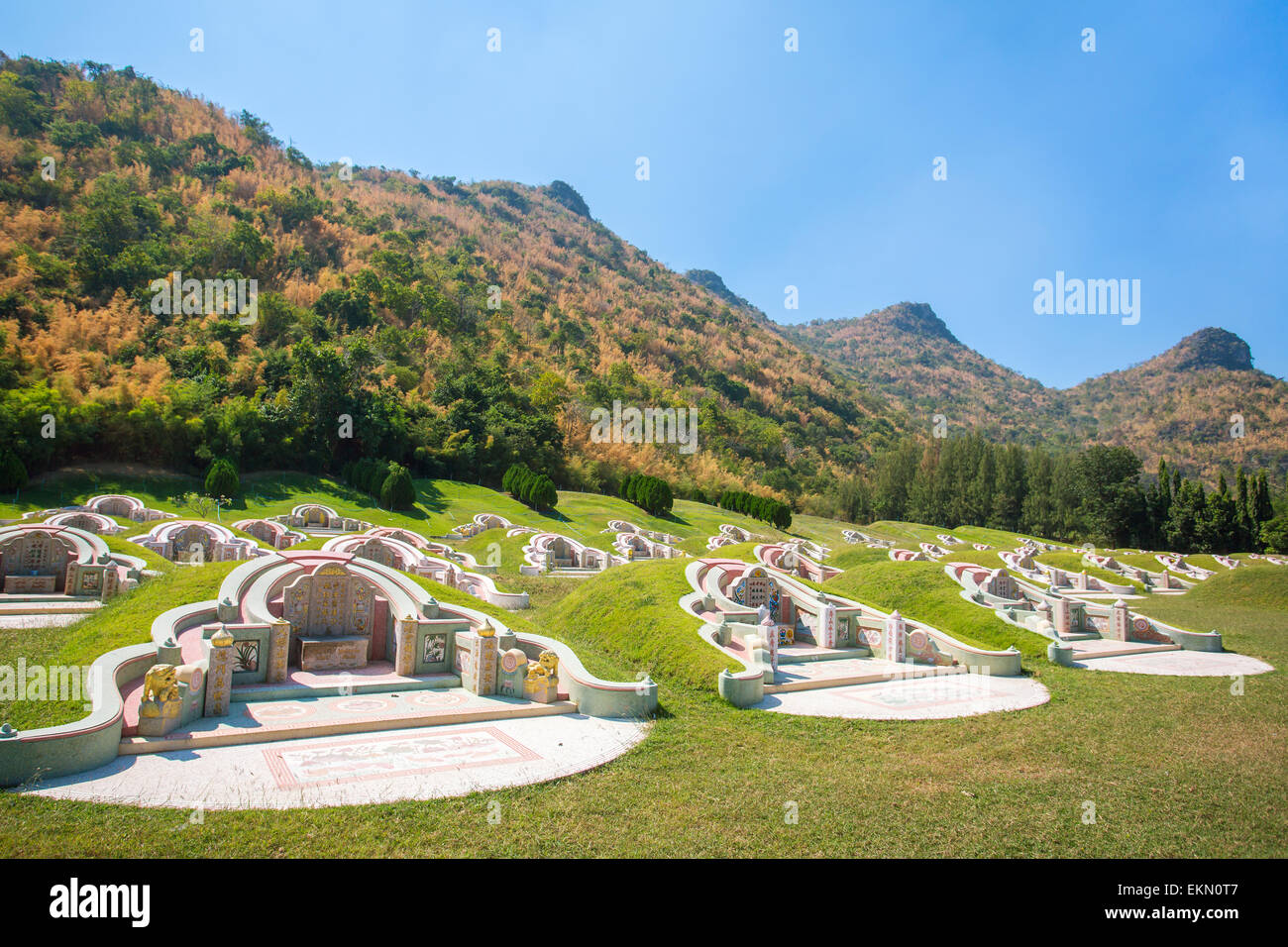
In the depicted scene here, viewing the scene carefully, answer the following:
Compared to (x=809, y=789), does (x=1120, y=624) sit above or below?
below

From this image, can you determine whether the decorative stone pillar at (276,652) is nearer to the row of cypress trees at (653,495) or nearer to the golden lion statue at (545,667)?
the golden lion statue at (545,667)

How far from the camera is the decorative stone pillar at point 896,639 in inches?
560

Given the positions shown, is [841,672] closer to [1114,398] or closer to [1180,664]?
[1180,664]

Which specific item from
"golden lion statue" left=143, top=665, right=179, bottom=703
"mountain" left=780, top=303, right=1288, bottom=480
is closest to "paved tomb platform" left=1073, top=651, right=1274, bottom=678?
"golden lion statue" left=143, top=665, right=179, bottom=703

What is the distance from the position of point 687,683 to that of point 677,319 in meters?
107

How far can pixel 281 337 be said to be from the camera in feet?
152

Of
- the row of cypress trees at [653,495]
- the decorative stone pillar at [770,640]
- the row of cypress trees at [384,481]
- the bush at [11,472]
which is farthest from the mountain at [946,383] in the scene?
the bush at [11,472]

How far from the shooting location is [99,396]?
30.3 metres

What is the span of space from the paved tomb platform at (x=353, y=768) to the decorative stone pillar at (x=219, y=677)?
43.0 inches

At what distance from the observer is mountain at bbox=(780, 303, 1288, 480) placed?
91812mm

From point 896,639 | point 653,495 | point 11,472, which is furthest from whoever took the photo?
point 653,495

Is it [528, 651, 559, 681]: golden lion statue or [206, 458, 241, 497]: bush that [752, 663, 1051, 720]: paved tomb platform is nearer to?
[528, 651, 559, 681]: golden lion statue

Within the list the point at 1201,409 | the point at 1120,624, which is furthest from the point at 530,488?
the point at 1201,409

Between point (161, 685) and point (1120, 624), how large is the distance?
67.6 ft
